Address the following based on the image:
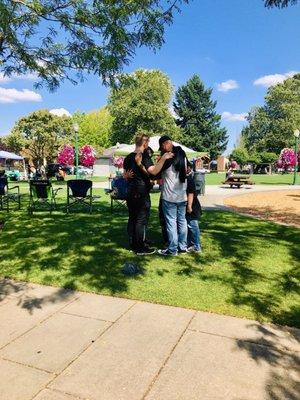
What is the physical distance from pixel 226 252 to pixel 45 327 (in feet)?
12.0

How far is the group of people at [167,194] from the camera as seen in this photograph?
6094 mm

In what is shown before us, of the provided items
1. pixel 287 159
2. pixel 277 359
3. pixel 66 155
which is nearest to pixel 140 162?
pixel 277 359

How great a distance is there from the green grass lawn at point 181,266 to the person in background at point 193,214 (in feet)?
0.77

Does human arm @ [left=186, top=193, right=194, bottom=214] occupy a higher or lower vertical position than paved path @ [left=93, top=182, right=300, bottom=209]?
higher

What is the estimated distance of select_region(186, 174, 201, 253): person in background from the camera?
21.0 ft

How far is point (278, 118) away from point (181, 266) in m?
75.9

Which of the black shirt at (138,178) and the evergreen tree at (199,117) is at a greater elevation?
the evergreen tree at (199,117)

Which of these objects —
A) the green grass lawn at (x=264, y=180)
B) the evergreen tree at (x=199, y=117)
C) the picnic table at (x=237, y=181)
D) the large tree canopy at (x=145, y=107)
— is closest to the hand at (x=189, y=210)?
the picnic table at (x=237, y=181)

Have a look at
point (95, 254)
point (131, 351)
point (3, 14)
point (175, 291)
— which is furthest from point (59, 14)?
point (131, 351)

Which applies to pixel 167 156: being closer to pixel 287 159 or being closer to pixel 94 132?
pixel 287 159

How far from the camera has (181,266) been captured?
5.85 metres

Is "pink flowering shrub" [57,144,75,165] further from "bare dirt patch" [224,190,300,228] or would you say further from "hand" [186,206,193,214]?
"hand" [186,206,193,214]

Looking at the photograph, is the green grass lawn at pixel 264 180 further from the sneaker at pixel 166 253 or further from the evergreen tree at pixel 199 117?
the evergreen tree at pixel 199 117

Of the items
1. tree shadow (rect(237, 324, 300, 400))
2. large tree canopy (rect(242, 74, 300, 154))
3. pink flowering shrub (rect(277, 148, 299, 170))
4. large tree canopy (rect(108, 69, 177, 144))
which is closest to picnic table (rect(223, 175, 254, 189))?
tree shadow (rect(237, 324, 300, 400))
